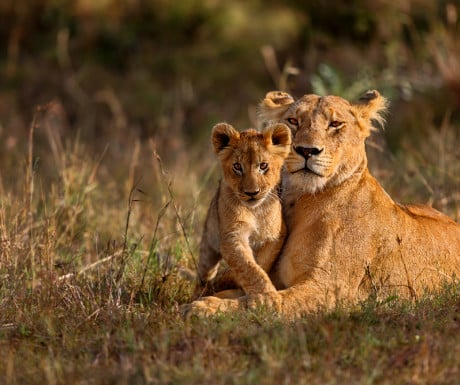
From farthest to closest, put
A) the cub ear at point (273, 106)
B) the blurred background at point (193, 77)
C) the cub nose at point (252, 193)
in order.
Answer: the blurred background at point (193, 77) → the cub ear at point (273, 106) → the cub nose at point (252, 193)

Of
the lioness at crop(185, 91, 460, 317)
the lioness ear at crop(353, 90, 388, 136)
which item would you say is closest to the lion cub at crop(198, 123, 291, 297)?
the lioness at crop(185, 91, 460, 317)

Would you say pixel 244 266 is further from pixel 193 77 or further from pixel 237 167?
pixel 193 77

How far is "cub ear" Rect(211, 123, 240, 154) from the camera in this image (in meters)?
6.68

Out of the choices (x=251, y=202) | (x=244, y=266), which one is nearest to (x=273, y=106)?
(x=251, y=202)

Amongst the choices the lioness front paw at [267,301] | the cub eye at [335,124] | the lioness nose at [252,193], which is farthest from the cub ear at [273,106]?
the lioness front paw at [267,301]

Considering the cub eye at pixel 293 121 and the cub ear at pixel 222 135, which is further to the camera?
the cub eye at pixel 293 121

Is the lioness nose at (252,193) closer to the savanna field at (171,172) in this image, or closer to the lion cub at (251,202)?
the lion cub at (251,202)

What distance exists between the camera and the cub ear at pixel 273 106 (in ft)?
23.8

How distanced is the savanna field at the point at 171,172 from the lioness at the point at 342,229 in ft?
1.05

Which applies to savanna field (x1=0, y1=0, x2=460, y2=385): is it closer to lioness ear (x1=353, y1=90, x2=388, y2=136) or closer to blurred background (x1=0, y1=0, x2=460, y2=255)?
blurred background (x1=0, y1=0, x2=460, y2=255)

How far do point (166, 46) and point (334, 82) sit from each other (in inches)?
257

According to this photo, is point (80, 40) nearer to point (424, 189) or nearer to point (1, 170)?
point (1, 170)

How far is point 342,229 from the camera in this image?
6.84 m

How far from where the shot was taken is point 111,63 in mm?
18547
